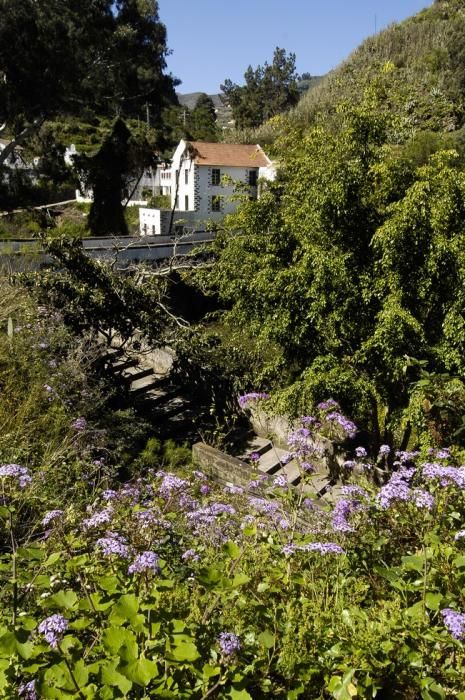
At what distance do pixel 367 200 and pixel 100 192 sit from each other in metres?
25.5

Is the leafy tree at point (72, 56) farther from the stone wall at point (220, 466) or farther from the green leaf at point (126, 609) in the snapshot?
the green leaf at point (126, 609)

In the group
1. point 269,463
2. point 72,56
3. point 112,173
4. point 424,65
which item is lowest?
point 269,463

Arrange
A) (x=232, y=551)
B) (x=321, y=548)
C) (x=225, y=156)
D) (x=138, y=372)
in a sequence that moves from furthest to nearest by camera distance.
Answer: (x=225, y=156)
(x=138, y=372)
(x=321, y=548)
(x=232, y=551)

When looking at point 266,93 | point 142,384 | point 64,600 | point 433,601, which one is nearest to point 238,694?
point 64,600

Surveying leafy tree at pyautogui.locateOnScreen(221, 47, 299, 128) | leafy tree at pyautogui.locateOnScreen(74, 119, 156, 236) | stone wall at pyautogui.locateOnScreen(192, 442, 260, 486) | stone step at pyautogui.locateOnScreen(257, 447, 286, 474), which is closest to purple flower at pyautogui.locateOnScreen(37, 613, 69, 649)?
stone wall at pyautogui.locateOnScreen(192, 442, 260, 486)

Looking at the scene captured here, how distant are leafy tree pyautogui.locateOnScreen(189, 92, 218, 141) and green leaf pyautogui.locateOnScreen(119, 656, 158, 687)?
6031 cm

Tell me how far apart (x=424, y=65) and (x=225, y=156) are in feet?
57.9

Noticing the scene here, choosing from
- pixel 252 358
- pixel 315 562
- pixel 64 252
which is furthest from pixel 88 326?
pixel 315 562

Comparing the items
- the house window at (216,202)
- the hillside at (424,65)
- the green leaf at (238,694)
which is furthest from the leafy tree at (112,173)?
the green leaf at (238,694)

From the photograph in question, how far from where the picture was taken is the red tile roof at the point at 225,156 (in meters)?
35.7

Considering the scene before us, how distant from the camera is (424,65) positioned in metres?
40.1

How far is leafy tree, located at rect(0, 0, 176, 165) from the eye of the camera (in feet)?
60.3

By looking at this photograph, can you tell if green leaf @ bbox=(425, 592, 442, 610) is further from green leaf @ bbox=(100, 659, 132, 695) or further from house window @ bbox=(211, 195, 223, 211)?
house window @ bbox=(211, 195, 223, 211)

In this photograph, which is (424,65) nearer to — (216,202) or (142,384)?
(216,202)
